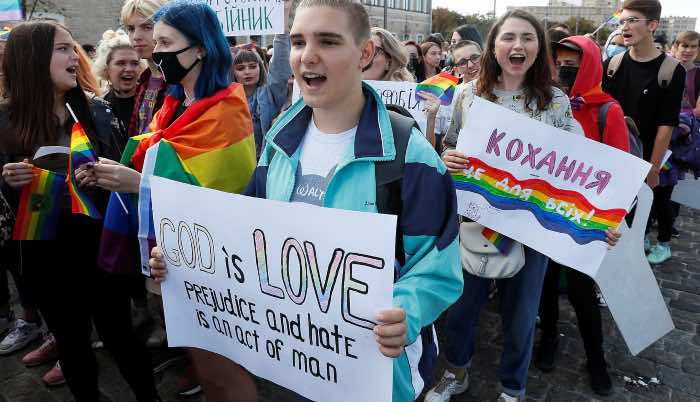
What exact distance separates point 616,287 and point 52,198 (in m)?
3.31

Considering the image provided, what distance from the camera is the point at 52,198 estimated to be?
2.45 meters

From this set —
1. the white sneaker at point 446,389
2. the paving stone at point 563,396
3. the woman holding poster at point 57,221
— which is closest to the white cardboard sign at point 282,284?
the woman holding poster at point 57,221

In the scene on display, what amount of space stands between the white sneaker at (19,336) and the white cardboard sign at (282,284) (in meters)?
2.46

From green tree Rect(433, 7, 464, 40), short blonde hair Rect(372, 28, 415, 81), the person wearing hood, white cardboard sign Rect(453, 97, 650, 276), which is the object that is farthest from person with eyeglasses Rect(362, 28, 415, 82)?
green tree Rect(433, 7, 464, 40)

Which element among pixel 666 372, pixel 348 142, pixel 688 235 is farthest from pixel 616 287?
pixel 688 235

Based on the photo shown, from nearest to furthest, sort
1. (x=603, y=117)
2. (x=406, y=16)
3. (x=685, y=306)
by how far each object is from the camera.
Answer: (x=603, y=117), (x=685, y=306), (x=406, y=16)

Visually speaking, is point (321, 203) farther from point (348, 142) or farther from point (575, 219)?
point (575, 219)

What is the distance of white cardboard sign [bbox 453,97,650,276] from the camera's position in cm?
230

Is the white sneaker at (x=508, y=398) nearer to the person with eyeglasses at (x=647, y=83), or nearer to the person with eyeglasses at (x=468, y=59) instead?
the person with eyeglasses at (x=647, y=83)

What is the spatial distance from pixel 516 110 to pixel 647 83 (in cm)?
216

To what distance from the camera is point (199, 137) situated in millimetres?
2092

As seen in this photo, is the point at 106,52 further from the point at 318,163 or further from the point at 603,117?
the point at 603,117

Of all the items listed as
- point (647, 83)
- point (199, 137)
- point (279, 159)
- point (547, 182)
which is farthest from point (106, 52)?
point (647, 83)

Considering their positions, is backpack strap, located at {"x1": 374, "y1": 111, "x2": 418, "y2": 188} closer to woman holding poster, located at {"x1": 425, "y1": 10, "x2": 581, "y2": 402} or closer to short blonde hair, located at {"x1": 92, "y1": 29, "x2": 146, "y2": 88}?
woman holding poster, located at {"x1": 425, "y1": 10, "x2": 581, "y2": 402}
